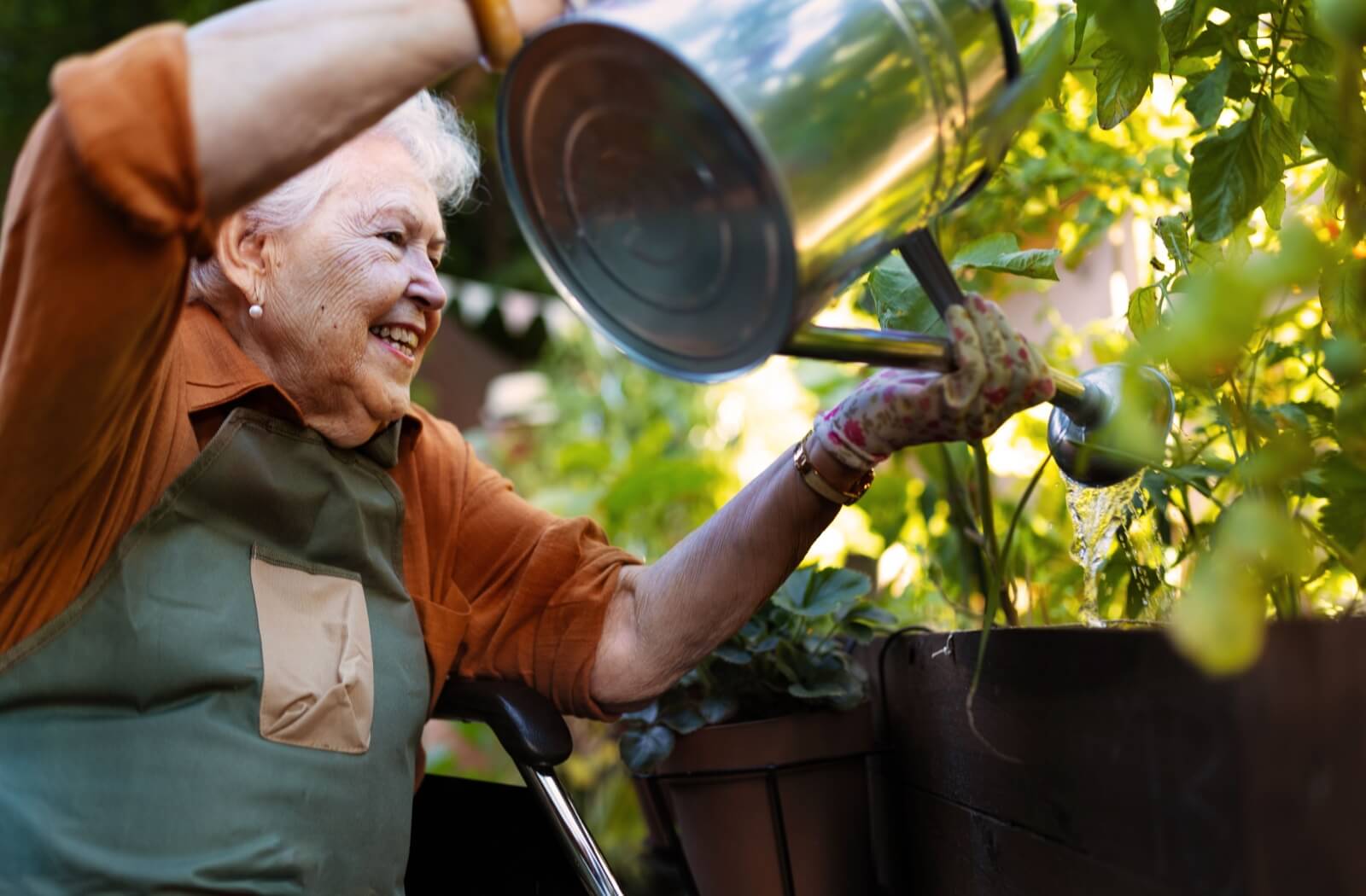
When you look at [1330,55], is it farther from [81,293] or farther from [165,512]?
[165,512]

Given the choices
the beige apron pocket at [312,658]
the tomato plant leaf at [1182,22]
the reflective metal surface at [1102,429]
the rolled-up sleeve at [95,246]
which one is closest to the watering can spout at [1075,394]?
the reflective metal surface at [1102,429]

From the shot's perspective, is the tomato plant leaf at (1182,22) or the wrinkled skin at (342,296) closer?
the tomato plant leaf at (1182,22)

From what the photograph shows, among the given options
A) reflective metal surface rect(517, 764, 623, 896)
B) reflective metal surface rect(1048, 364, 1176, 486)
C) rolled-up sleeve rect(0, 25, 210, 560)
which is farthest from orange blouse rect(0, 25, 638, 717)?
reflective metal surface rect(1048, 364, 1176, 486)

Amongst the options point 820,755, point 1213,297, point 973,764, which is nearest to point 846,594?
point 820,755

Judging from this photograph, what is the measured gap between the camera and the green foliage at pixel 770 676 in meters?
1.43

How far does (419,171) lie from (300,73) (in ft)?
2.04

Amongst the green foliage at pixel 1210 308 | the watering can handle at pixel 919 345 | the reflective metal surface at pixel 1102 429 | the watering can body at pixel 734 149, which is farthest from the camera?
the reflective metal surface at pixel 1102 429

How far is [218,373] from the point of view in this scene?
4.22ft

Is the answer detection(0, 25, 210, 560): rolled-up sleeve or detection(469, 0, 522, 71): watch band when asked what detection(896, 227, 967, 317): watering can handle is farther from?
detection(0, 25, 210, 560): rolled-up sleeve

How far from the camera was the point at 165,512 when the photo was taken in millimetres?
1207

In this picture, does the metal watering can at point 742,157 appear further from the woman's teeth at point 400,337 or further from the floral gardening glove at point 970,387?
the woman's teeth at point 400,337

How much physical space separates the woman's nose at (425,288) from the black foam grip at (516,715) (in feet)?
1.42

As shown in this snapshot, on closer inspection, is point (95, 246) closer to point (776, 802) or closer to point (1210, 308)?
point (1210, 308)

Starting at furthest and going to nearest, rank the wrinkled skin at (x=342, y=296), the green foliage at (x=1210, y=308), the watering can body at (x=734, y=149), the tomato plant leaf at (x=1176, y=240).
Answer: the wrinkled skin at (x=342, y=296), the tomato plant leaf at (x=1176, y=240), the watering can body at (x=734, y=149), the green foliage at (x=1210, y=308)
